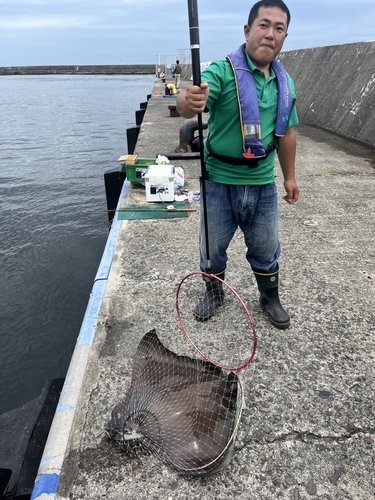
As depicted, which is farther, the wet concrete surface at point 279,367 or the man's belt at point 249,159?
the man's belt at point 249,159

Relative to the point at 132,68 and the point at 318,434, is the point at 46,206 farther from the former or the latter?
the point at 132,68

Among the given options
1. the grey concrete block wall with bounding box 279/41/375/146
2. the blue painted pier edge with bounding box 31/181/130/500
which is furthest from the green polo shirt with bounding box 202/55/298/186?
the grey concrete block wall with bounding box 279/41/375/146

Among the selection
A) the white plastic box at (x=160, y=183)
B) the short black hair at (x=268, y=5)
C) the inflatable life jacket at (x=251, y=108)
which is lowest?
the white plastic box at (x=160, y=183)

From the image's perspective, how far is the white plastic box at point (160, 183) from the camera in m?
5.36

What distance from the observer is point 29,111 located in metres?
29.5

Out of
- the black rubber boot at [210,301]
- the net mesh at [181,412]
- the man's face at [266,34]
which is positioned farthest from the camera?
the black rubber boot at [210,301]

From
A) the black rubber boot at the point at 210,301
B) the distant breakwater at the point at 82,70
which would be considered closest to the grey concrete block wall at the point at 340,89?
the black rubber boot at the point at 210,301

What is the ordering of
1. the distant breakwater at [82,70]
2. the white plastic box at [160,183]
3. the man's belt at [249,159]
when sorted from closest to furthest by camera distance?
the man's belt at [249,159]
the white plastic box at [160,183]
the distant breakwater at [82,70]

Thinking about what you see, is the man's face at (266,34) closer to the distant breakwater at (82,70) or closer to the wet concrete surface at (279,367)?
the wet concrete surface at (279,367)

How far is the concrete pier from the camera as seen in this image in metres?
2.03

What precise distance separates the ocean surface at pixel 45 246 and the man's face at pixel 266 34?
13.9ft

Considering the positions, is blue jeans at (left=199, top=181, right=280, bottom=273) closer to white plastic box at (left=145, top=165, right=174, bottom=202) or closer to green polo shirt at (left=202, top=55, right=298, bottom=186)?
green polo shirt at (left=202, top=55, right=298, bottom=186)

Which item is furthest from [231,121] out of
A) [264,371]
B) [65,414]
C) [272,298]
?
[65,414]

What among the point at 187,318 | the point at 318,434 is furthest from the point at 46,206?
the point at 318,434
